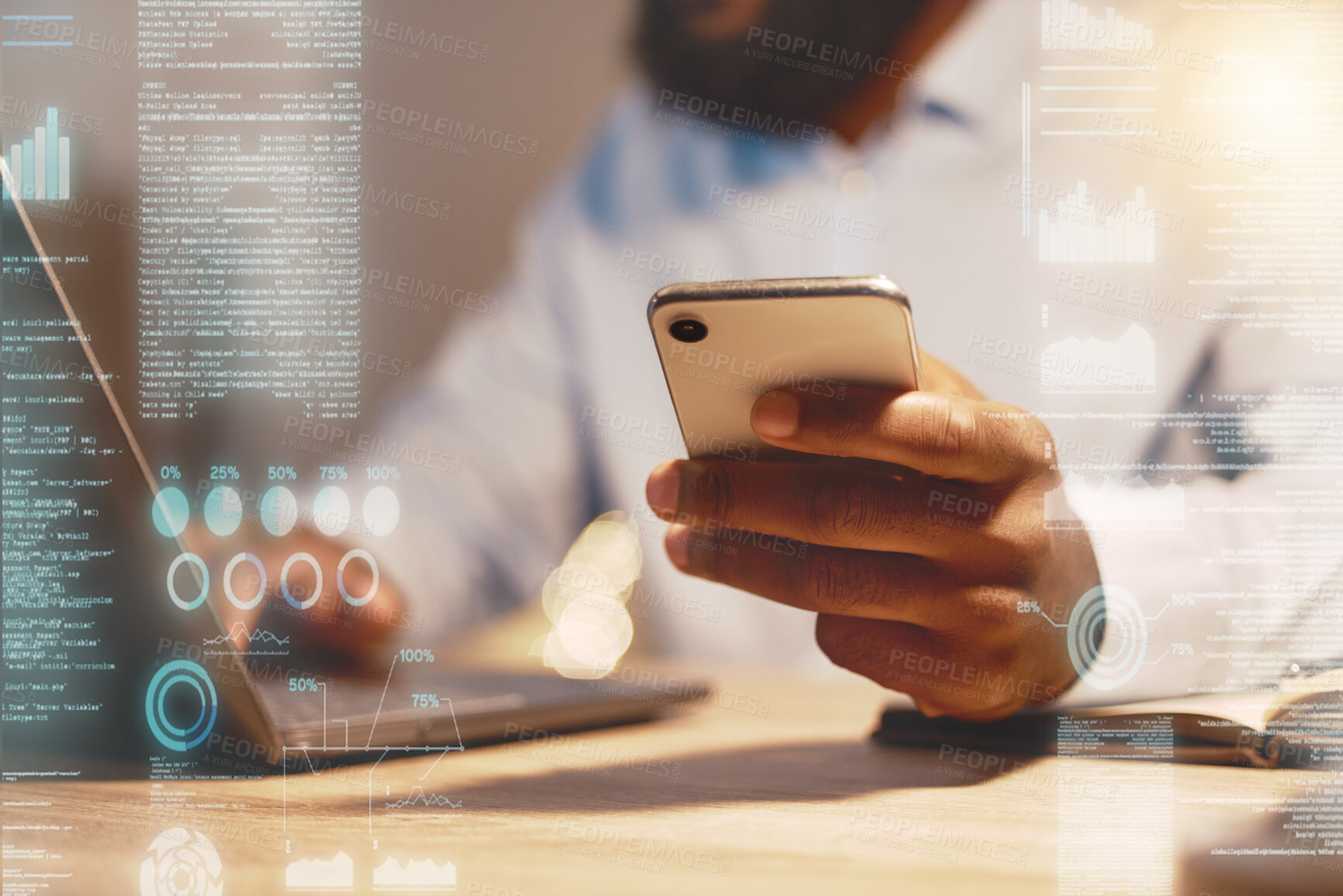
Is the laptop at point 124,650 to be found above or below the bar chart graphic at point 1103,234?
below

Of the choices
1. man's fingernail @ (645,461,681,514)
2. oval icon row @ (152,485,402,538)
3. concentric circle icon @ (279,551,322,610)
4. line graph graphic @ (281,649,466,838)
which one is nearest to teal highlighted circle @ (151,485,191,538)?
oval icon row @ (152,485,402,538)

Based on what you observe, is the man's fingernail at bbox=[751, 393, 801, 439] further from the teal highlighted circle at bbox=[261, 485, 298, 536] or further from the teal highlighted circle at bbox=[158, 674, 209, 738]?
the teal highlighted circle at bbox=[158, 674, 209, 738]

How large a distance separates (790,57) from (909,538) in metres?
0.50

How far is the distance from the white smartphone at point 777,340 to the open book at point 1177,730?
34 centimetres

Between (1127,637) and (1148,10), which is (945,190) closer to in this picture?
(1148,10)

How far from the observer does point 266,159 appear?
81 cm

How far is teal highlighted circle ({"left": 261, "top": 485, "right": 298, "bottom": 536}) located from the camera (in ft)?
2.62

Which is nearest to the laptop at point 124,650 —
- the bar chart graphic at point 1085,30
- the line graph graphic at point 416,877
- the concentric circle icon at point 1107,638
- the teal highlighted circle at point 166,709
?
the teal highlighted circle at point 166,709

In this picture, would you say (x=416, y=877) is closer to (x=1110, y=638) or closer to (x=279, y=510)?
(x=279, y=510)

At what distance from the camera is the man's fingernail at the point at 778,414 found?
643 mm

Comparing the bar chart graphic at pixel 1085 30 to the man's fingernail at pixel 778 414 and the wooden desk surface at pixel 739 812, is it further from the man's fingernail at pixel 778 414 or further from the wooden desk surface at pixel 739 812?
the wooden desk surface at pixel 739 812

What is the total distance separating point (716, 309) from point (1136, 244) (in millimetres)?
474

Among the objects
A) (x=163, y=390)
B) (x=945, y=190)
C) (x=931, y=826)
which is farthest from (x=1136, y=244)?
(x=163, y=390)

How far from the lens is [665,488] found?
75 cm
